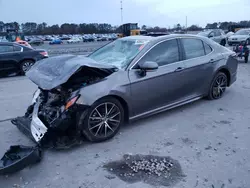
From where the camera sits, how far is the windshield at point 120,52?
14.9 ft

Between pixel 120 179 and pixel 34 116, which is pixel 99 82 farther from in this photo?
pixel 120 179

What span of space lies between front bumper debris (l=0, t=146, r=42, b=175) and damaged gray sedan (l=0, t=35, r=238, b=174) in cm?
26

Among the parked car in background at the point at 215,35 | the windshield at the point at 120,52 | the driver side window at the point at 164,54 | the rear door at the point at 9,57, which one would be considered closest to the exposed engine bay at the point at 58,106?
the windshield at the point at 120,52

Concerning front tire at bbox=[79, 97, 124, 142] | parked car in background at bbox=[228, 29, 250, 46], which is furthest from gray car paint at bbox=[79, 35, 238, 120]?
parked car in background at bbox=[228, 29, 250, 46]

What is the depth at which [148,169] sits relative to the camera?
10.8 ft

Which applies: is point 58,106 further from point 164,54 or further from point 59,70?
point 164,54

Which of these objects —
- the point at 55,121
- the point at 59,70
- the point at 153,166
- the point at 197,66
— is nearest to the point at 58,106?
the point at 55,121

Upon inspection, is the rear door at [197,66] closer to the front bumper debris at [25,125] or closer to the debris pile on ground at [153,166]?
the debris pile on ground at [153,166]

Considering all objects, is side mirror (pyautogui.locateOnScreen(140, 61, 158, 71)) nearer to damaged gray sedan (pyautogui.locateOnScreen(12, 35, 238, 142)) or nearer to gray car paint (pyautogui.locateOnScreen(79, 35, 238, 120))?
damaged gray sedan (pyautogui.locateOnScreen(12, 35, 238, 142))

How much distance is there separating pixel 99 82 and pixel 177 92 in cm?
175

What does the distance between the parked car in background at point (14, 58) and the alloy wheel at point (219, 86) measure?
757cm

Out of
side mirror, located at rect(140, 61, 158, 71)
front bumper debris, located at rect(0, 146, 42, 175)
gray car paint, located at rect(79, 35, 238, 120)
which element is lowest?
front bumper debris, located at rect(0, 146, 42, 175)

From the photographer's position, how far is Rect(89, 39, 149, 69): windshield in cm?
454

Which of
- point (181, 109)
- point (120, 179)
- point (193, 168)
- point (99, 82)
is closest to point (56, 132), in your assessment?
point (99, 82)
